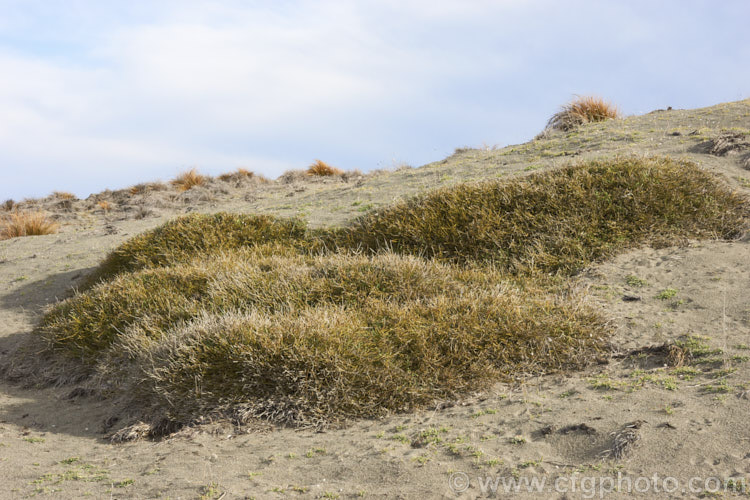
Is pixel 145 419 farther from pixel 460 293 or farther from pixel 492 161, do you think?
pixel 492 161

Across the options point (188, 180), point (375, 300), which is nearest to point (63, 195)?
point (188, 180)

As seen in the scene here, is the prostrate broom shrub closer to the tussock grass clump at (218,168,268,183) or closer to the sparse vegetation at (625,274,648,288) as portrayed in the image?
the sparse vegetation at (625,274,648,288)

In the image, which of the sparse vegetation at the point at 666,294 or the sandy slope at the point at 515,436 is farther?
the sparse vegetation at the point at 666,294

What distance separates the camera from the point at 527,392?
4.74 metres

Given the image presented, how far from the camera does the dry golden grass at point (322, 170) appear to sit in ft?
68.8

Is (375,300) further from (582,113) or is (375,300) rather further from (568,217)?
(582,113)

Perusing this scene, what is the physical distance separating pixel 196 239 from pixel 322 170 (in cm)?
1199

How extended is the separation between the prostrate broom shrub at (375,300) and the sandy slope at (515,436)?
30cm

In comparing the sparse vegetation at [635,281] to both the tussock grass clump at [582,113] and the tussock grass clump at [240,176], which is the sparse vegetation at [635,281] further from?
the tussock grass clump at [240,176]

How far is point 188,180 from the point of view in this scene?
21750 mm

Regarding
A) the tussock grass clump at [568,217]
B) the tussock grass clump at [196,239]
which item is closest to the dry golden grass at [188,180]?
the tussock grass clump at [196,239]

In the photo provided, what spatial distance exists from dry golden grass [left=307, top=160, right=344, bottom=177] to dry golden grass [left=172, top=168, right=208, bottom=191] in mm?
4031

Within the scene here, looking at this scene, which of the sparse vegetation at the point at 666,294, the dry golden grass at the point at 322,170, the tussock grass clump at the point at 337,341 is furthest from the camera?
the dry golden grass at the point at 322,170

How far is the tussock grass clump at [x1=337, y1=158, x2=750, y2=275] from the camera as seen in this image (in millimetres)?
7301
